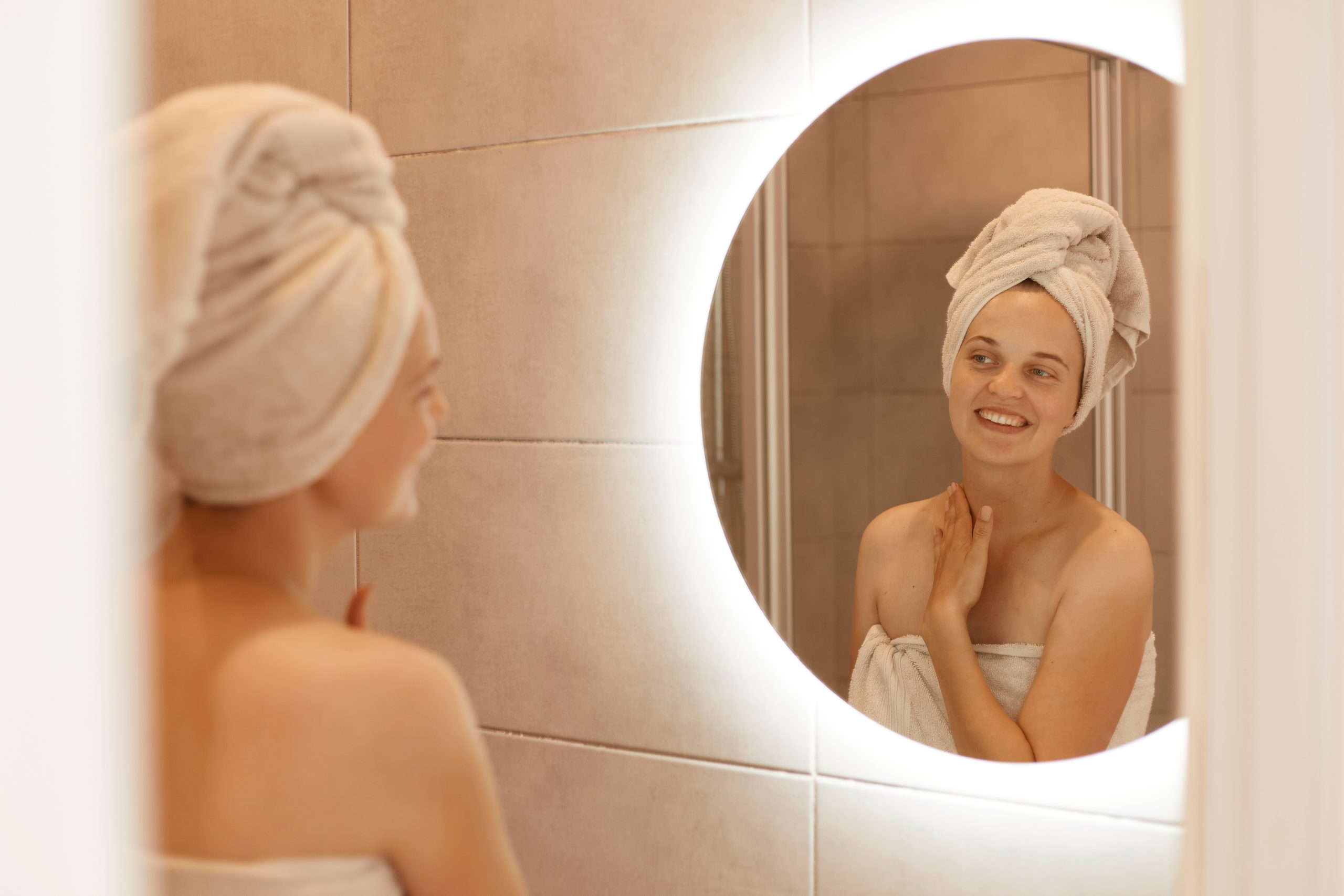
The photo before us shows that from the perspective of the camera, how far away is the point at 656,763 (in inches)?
46.4

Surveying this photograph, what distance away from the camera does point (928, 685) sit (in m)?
1.04

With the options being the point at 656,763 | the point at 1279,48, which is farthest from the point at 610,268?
the point at 1279,48

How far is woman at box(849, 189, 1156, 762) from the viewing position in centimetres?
95

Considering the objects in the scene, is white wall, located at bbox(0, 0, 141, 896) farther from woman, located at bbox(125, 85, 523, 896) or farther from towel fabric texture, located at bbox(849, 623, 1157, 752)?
towel fabric texture, located at bbox(849, 623, 1157, 752)

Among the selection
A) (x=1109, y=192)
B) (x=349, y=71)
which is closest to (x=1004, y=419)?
(x=1109, y=192)

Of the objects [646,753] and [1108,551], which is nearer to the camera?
[1108,551]

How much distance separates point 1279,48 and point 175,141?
590mm

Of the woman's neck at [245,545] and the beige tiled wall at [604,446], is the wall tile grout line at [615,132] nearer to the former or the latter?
the beige tiled wall at [604,446]

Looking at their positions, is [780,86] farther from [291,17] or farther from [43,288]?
[43,288]

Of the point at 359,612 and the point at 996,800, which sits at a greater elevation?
the point at 359,612

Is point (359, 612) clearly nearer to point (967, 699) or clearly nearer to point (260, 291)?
point (260, 291)

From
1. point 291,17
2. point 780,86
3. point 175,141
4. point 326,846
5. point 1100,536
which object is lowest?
point 326,846

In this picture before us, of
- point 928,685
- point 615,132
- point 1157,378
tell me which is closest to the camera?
point 1157,378

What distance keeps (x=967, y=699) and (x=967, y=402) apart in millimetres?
263
